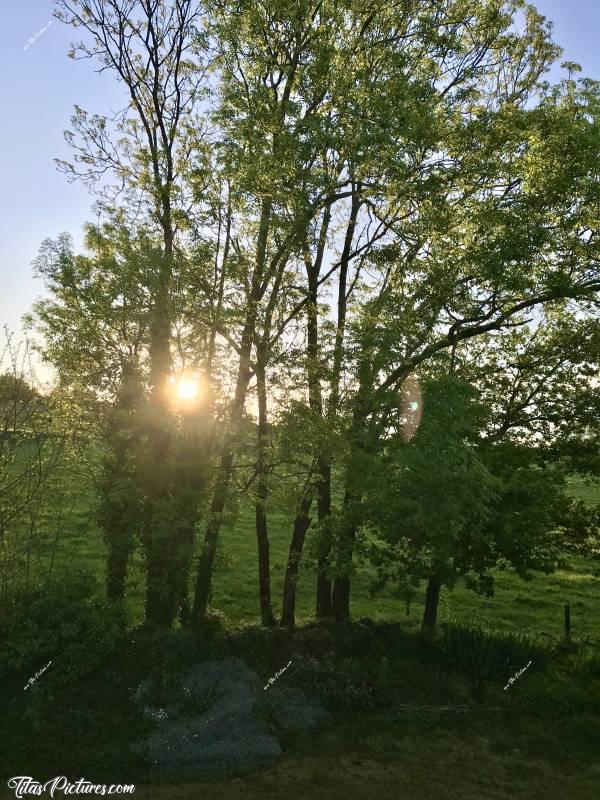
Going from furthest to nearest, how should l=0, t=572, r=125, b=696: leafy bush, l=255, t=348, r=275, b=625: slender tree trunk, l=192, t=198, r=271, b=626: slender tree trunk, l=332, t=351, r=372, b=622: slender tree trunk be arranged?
l=255, t=348, r=275, b=625: slender tree trunk, l=192, t=198, r=271, b=626: slender tree trunk, l=332, t=351, r=372, b=622: slender tree trunk, l=0, t=572, r=125, b=696: leafy bush

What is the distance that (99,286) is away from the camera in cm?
1566

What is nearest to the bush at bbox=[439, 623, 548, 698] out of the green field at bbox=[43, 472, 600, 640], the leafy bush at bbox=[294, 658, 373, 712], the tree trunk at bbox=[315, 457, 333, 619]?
the leafy bush at bbox=[294, 658, 373, 712]

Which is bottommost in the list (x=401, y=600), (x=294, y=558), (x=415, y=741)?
(x=415, y=741)

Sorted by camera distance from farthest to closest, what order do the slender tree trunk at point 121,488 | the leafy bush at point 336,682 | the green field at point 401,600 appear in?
the green field at point 401,600 → the slender tree trunk at point 121,488 → the leafy bush at point 336,682

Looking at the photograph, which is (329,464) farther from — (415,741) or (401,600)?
(401,600)

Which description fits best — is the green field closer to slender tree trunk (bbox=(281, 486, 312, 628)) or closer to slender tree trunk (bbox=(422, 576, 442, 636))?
slender tree trunk (bbox=(281, 486, 312, 628))

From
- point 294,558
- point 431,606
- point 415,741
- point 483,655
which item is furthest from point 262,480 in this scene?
point 415,741

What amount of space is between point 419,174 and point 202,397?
787cm

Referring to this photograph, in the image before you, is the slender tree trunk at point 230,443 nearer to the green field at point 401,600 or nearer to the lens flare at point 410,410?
the green field at point 401,600

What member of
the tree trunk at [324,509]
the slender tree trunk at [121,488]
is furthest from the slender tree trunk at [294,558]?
the slender tree trunk at [121,488]

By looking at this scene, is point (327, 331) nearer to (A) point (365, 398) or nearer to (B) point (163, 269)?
(A) point (365, 398)

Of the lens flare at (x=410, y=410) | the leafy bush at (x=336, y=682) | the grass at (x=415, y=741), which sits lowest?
the grass at (x=415, y=741)

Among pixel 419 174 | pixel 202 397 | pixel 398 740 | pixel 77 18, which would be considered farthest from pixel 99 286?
pixel 398 740

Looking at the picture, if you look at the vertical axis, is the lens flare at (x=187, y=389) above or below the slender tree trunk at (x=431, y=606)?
above
